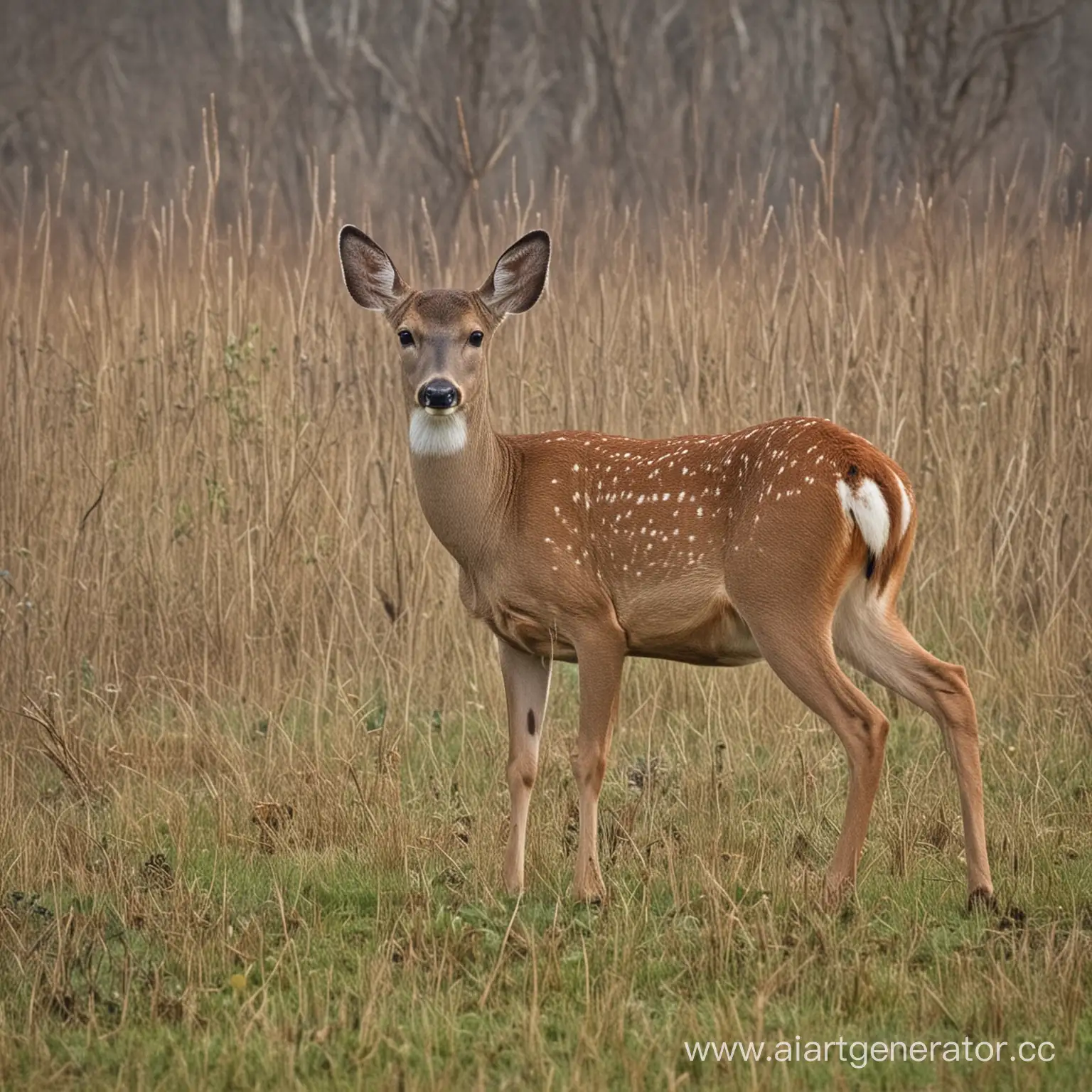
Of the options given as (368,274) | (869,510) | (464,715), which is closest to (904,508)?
(869,510)

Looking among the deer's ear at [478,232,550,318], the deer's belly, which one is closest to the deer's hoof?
the deer's belly

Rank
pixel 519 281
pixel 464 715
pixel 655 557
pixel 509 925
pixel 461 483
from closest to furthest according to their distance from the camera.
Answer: pixel 509 925 < pixel 655 557 < pixel 461 483 < pixel 519 281 < pixel 464 715

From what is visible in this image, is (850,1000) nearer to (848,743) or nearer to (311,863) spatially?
(848,743)

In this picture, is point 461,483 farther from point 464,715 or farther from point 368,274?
point 464,715

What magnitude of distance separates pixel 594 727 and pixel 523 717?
0.98ft

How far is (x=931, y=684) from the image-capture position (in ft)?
14.9

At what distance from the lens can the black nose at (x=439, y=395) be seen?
4598mm

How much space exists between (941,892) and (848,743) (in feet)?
1.46

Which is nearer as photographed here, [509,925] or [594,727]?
[509,925]

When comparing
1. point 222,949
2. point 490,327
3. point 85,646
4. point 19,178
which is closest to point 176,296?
point 85,646

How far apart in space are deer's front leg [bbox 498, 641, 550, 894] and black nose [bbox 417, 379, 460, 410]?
2.45ft

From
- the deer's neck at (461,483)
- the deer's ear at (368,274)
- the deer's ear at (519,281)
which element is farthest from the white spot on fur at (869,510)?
the deer's ear at (368,274)

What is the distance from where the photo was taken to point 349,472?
22.4 feet

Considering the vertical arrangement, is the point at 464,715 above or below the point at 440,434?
below
